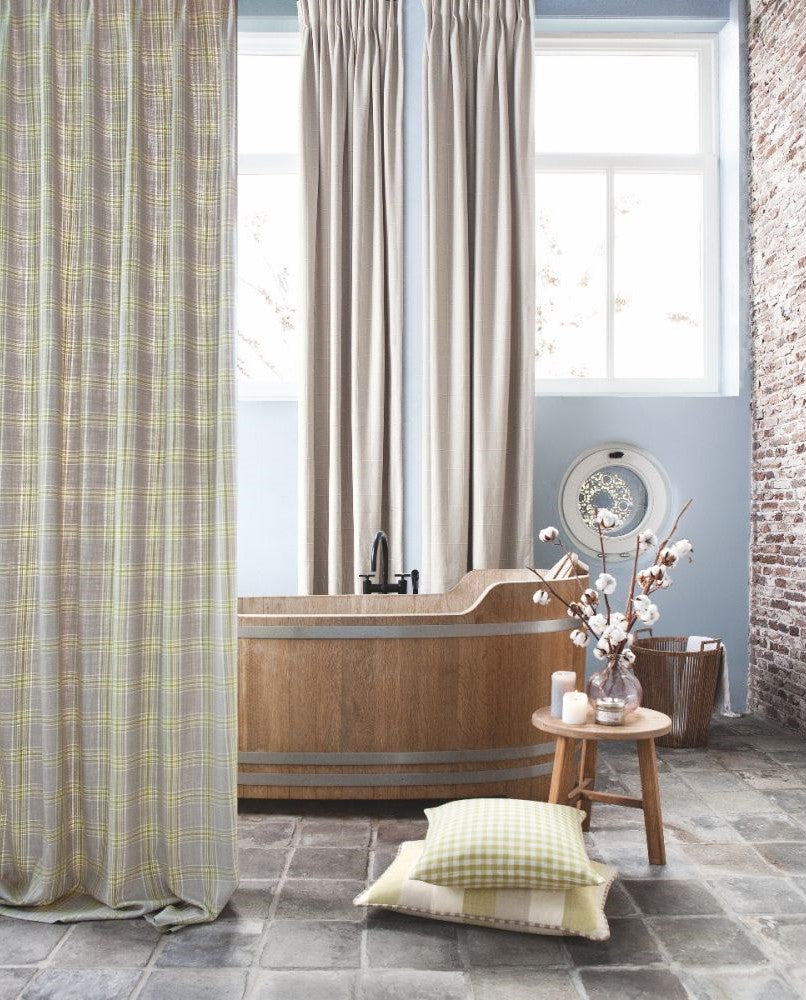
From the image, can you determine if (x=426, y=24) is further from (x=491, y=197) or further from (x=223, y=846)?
(x=223, y=846)

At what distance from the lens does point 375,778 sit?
310 centimetres

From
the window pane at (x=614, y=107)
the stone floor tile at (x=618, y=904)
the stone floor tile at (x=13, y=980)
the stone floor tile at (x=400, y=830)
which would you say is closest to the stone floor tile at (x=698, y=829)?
the stone floor tile at (x=618, y=904)

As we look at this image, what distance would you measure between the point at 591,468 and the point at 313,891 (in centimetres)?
Answer: 294

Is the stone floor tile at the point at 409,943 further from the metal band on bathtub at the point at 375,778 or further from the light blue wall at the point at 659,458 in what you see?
the light blue wall at the point at 659,458

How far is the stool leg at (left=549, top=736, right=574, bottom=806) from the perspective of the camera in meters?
2.75

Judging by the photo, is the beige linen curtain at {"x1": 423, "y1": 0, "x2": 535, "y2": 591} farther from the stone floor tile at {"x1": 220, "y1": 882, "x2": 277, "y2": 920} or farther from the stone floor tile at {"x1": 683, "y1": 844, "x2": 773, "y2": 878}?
the stone floor tile at {"x1": 220, "y1": 882, "x2": 277, "y2": 920}

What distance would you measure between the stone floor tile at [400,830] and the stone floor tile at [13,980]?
115 centimetres

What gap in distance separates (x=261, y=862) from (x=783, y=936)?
1480 mm

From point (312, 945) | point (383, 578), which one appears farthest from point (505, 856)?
point (383, 578)

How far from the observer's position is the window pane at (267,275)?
506cm

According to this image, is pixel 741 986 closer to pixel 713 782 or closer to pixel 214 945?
pixel 214 945

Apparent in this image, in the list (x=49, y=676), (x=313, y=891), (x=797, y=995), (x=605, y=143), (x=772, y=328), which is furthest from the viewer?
(x=605, y=143)

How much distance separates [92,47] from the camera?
2344 millimetres

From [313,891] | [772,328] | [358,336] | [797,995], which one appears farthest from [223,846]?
[772,328]
